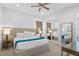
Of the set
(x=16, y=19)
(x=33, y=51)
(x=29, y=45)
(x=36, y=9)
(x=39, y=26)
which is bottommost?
(x=33, y=51)

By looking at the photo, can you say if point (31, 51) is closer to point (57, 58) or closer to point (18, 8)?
point (57, 58)

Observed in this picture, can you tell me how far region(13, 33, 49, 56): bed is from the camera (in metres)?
1.90

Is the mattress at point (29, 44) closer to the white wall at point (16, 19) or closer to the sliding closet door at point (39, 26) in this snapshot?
the sliding closet door at point (39, 26)

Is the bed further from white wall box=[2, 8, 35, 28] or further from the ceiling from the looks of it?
the ceiling

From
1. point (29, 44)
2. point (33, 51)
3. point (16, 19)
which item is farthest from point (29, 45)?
point (16, 19)

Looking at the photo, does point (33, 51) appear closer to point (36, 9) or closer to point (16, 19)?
point (16, 19)

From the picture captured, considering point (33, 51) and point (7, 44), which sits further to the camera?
point (33, 51)

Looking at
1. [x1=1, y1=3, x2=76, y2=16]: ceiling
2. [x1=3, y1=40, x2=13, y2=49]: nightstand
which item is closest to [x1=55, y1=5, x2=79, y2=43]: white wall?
[x1=1, y1=3, x2=76, y2=16]: ceiling

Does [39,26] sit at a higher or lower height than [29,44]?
higher

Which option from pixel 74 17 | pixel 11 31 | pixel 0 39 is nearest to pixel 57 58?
pixel 74 17

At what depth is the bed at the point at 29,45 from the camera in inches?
74.8

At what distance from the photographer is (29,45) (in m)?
1.97

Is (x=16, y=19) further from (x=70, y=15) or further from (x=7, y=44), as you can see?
(x=70, y=15)

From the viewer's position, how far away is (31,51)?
1995mm
